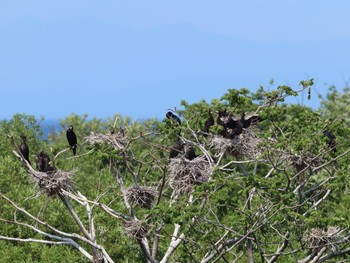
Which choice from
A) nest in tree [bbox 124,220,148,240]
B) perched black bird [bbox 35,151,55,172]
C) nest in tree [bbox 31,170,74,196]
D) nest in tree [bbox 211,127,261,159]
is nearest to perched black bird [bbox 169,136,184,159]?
nest in tree [bbox 211,127,261,159]

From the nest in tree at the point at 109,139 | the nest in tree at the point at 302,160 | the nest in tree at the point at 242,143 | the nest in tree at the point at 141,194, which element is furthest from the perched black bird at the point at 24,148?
the nest in tree at the point at 302,160

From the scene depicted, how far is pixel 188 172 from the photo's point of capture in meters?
13.5

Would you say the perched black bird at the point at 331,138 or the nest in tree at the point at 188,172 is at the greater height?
the perched black bird at the point at 331,138

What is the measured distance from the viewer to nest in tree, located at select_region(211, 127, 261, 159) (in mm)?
13516

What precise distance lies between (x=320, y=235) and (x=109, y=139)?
160 inches

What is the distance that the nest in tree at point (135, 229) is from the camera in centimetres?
1376

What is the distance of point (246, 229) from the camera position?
13102mm

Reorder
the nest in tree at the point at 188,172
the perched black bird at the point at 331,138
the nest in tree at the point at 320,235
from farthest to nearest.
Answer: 1. the perched black bird at the point at 331,138
2. the nest in tree at the point at 188,172
3. the nest in tree at the point at 320,235

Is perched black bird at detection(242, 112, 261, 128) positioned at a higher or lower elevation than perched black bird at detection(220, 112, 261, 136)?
higher

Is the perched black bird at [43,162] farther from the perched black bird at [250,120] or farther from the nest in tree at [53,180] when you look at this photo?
the perched black bird at [250,120]

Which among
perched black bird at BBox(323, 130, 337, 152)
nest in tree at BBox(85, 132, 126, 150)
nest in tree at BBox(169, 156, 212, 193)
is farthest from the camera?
perched black bird at BBox(323, 130, 337, 152)

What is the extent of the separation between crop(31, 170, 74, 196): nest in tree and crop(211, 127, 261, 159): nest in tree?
107 inches

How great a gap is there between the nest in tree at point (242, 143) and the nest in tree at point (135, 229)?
197 centimetres

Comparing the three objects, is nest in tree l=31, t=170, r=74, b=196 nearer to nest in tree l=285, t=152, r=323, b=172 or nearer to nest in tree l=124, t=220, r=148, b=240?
nest in tree l=124, t=220, r=148, b=240
